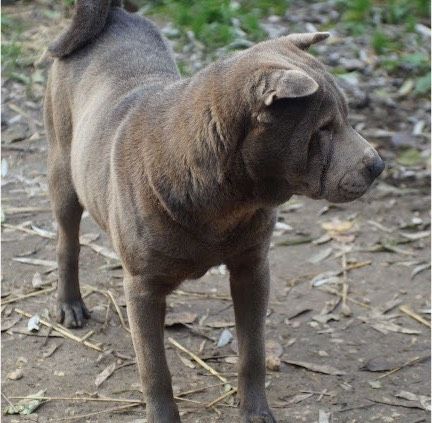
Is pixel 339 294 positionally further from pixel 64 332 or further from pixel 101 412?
pixel 101 412

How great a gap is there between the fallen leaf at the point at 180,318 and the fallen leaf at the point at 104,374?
1.65ft

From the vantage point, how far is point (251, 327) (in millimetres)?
4117

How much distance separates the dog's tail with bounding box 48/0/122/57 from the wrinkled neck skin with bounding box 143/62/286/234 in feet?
4.32

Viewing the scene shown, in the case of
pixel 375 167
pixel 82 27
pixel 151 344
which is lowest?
pixel 151 344

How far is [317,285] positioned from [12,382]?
1.96 m

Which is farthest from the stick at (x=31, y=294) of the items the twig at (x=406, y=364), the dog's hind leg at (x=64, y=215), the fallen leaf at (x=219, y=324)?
the twig at (x=406, y=364)

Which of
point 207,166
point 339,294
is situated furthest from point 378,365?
point 207,166

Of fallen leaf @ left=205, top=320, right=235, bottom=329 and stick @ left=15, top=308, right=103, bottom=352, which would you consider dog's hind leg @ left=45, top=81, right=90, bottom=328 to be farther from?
fallen leaf @ left=205, top=320, right=235, bottom=329

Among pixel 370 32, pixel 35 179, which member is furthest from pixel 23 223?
pixel 370 32

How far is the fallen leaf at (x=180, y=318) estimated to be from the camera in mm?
5078

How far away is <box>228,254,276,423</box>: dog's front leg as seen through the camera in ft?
13.1

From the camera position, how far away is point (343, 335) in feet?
16.5

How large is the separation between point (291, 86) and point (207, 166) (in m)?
0.52

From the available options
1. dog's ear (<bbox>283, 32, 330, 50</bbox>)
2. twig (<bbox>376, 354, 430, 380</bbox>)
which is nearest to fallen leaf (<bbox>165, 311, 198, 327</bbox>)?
twig (<bbox>376, 354, 430, 380</bbox>)
